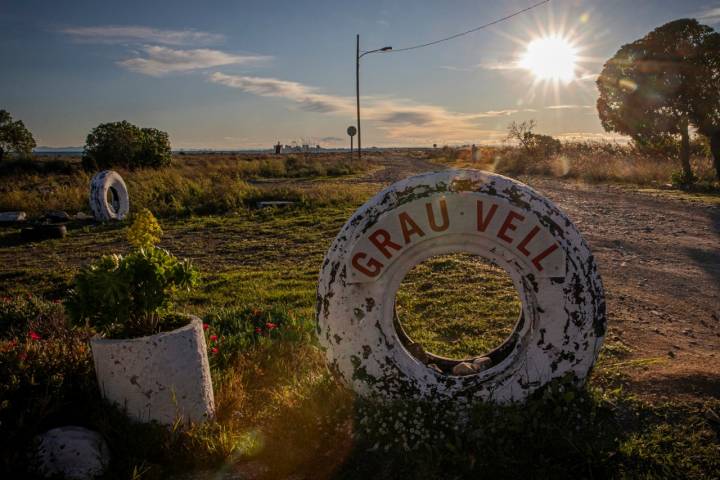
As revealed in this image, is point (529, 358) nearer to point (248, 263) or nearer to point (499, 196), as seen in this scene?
point (499, 196)

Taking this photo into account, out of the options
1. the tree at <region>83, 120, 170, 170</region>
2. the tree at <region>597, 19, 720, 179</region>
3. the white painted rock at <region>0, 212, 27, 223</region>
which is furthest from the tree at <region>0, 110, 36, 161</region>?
the tree at <region>597, 19, 720, 179</region>

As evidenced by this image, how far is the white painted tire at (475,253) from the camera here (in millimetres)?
3031

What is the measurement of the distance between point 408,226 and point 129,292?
1.75m

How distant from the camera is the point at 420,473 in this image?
2.63 metres

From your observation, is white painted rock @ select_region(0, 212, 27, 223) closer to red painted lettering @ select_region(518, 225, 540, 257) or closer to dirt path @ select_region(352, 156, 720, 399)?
A: dirt path @ select_region(352, 156, 720, 399)

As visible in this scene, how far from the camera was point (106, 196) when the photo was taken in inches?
565

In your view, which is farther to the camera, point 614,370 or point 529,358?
point 614,370

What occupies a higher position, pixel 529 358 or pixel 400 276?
pixel 400 276

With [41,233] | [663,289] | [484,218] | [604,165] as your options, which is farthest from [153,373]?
[604,165]

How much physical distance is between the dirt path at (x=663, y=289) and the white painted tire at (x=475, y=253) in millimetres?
836

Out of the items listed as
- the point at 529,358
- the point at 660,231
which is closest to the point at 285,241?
the point at 660,231

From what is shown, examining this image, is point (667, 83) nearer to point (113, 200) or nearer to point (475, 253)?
point (475, 253)

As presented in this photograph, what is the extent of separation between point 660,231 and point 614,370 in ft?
22.4

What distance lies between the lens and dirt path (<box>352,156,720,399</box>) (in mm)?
3570
